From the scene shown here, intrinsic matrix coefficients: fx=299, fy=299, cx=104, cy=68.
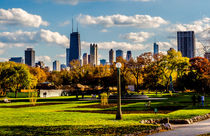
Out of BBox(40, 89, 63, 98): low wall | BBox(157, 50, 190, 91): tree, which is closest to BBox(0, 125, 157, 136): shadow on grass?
BBox(40, 89, 63, 98): low wall

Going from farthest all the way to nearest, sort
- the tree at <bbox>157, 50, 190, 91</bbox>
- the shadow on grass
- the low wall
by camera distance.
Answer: the tree at <bbox>157, 50, 190, 91</bbox> < the low wall < the shadow on grass

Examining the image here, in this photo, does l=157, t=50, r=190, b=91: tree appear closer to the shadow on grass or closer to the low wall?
the low wall

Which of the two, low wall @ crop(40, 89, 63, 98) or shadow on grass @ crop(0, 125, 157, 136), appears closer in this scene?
shadow on grass @ crop(0, 125, 157, 136)

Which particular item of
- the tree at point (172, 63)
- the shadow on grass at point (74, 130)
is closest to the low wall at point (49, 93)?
the tree at point (172, 63)

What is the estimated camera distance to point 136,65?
8062 cm

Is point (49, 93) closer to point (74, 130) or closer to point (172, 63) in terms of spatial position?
point (172, 63)

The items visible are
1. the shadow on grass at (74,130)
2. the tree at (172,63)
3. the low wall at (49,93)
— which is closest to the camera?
the shadow on grass at (74,130)

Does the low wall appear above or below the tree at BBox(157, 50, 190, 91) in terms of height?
below

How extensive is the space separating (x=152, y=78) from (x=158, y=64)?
13.2 ft

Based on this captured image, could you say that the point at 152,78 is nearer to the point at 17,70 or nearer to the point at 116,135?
the point at 17,70

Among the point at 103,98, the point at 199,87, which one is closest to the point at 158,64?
the point at 199,87

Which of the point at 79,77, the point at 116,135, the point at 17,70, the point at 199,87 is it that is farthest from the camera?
the point at 79,77

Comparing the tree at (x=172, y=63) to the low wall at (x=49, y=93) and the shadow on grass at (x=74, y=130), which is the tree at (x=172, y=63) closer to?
the low wall at (x=49, y=93)

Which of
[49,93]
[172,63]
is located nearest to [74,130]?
[49,93]
